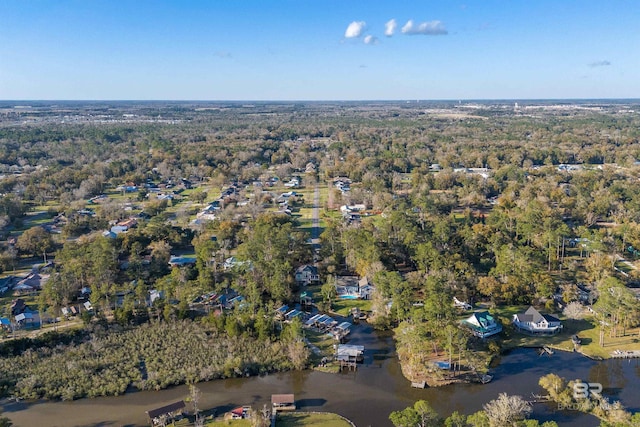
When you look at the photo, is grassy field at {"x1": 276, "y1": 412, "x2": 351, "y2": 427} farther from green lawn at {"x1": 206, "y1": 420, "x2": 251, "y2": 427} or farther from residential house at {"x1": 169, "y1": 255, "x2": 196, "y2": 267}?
residential house at {"x1": 169, "y1": 255, "x2": 196, "y2": 267}

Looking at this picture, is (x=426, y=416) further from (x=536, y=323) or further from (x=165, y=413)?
(x=536, y=323)

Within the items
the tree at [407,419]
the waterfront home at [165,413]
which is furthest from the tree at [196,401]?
the tree at [407,419]

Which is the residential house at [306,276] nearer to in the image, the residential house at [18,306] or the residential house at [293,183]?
the residential house at [18,306]

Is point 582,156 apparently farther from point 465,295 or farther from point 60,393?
point 60,393

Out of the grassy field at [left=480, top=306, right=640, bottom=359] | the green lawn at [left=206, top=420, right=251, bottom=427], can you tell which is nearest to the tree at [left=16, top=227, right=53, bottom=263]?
the green lawn at [left=206, top=420, right=251, bottom=427]

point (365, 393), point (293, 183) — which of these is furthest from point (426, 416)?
point (293, 183)

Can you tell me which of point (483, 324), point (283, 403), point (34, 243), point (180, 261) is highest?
point (34, 243)
